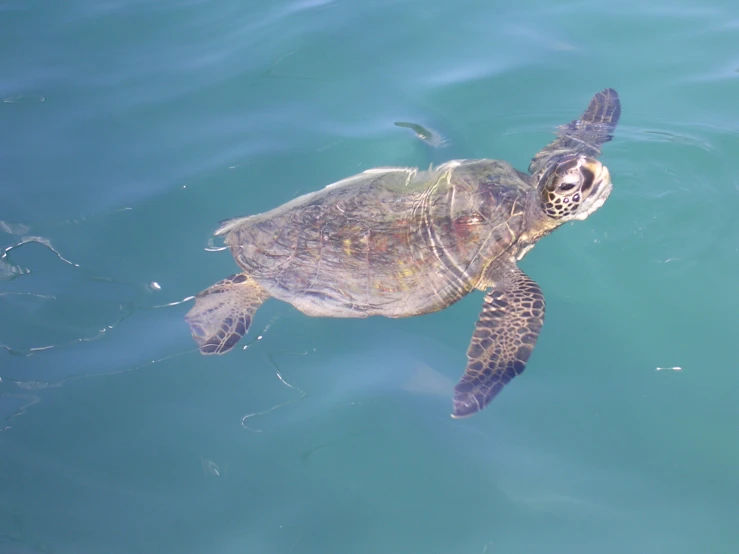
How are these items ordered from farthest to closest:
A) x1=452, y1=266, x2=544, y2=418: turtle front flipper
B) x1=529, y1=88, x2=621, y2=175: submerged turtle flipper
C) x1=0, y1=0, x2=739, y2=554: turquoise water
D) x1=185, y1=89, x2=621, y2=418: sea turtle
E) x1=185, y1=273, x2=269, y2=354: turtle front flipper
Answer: x1=529, y1=88, x2=621, y2=175: submerged turtle flipper < x1=185, y1=273, x2=269, y2=354: turtle front flipper < x1=185, y1=89, x2=621, y2=418: sea turtle < x1=452, y1=266, x2=544, y2=418: turtle front flipper < x1=0, y1=0, x2=739, y2=554: turquoise water

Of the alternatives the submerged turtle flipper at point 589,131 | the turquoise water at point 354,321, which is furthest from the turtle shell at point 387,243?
the submerged turtle flipper at point 589,131

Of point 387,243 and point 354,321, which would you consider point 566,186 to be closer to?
point 387,243

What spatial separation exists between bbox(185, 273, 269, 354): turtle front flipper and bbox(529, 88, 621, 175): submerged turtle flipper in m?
3.02

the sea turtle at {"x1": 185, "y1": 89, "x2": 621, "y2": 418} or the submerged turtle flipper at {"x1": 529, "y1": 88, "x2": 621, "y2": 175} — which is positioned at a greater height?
the submerged turtle flipper at {"x1": 529, "y1": 88, "x2": 621, "y2": 175}

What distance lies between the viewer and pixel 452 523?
3.67 m

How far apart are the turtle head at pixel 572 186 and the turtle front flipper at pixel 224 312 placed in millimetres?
2680

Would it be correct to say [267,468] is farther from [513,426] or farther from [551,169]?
[551,169]

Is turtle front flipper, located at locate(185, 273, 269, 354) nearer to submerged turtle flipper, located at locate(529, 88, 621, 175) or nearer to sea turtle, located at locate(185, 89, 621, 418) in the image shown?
sea turtle, located at locate(185, 89, 621, 418)

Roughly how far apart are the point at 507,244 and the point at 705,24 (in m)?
5.18

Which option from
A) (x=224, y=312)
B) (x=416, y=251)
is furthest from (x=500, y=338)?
(x=224, y=312)

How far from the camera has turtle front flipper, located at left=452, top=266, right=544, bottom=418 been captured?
398cm

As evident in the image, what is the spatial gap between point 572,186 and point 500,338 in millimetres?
1475

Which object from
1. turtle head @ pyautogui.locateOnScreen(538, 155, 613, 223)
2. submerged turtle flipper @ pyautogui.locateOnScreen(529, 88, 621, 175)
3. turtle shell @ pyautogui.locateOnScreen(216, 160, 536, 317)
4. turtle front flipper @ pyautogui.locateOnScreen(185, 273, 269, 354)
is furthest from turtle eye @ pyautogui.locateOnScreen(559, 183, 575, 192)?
turtle front flipper @ pyautogui.locateOnScreen(185, 273, 269, 354)

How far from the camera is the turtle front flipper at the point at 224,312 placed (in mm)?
4516
